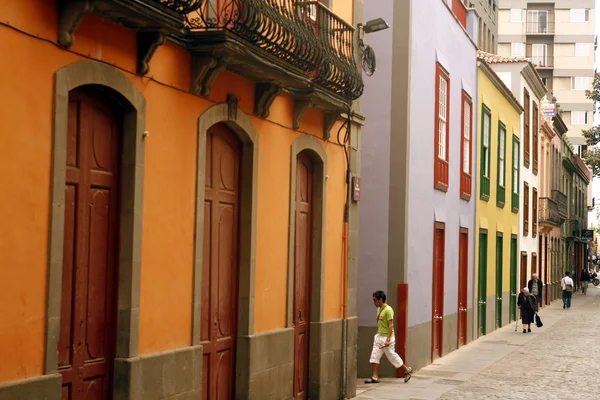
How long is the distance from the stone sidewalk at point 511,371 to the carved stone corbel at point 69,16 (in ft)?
29.4

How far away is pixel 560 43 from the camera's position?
79.6 m

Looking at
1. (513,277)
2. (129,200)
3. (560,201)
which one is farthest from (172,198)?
(560,201)

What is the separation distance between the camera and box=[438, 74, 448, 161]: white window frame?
71.5ft

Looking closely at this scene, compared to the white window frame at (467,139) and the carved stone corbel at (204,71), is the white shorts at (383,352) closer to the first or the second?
the carved stone corbel at (204,71)

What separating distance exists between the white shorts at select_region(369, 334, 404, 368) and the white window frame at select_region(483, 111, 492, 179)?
38.7ft

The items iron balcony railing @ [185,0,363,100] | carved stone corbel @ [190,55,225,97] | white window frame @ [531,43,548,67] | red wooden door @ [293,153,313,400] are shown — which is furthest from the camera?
white window frame @ [531,43,548,67]

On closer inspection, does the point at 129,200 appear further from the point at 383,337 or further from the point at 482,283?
the point at 482,283

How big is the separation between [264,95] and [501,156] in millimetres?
20437

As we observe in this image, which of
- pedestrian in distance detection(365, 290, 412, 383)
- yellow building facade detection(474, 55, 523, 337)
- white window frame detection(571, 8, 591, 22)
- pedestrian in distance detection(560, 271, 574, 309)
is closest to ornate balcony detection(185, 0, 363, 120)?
pedestrian in distance detection(365, 290, 412, 383)

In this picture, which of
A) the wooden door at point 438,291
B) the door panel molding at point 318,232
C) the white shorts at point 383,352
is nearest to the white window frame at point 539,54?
the wooden door at point 438,291

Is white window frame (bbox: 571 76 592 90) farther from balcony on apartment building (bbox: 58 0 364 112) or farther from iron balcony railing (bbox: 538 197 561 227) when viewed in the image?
balcony on apartment building (bbox: 58 0 364 112)

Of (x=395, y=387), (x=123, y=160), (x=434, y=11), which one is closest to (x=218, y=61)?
(x=123, y=160)

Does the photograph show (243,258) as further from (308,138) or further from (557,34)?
(557,34)

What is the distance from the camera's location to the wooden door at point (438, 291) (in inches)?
832
